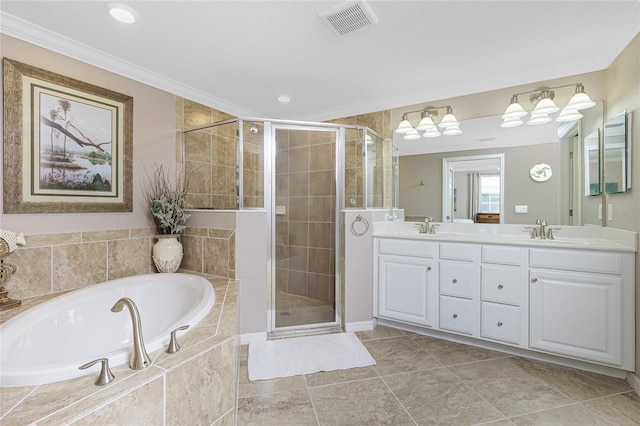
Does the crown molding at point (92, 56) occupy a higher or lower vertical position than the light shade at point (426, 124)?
higher

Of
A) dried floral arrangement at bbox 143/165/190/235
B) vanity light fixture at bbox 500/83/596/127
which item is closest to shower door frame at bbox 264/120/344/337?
dried floral arrangement at bbox 143/165/190/235

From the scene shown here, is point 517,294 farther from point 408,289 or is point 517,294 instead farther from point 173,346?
point 173,346

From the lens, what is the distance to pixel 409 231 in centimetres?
301

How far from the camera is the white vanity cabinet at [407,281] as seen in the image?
2494 millimetres

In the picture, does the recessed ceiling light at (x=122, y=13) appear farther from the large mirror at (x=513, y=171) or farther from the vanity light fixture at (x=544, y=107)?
the vanity light fixture at (x=544, y=107)

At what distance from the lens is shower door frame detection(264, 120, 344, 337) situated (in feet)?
8.38

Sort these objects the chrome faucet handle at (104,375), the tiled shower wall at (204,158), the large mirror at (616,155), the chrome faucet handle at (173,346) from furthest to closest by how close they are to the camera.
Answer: the tiled shower wall at (204,158)
the large mirror at (616,155)
the chrome faucet handle at (173,346)
the chrome faucet handle at (104,375)

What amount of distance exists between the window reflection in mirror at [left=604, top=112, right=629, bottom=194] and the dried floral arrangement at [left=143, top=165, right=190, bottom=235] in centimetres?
331

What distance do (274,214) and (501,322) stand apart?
6.72ft

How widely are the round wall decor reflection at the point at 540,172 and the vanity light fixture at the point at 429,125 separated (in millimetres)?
723

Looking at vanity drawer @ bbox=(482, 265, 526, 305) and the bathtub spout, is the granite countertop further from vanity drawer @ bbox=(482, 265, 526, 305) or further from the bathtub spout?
the bathtub spout

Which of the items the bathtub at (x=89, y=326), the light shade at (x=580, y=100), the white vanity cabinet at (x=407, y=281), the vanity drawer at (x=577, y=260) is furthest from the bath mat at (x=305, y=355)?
the light shade at (x=580, y=100)

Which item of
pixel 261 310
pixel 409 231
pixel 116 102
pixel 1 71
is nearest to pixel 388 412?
pixel 261 310

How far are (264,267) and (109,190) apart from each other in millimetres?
1371
